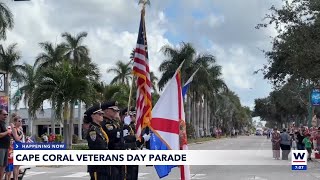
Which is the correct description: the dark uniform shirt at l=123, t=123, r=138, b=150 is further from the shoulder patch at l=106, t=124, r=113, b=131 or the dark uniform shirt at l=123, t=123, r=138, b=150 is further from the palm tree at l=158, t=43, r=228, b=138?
the palm tree at l=158, t=43, r=228, b=138

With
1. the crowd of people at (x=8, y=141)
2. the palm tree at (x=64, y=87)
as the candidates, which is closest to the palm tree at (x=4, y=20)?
the palm tree at (x=64, y=87)

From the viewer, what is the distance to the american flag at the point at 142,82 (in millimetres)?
10469

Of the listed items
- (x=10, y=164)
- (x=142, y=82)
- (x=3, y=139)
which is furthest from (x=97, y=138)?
(x=10, y=164)

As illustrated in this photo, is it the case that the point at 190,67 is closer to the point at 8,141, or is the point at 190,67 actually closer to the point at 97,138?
the point at 8,141

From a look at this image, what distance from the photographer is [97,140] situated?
8492 millimetres

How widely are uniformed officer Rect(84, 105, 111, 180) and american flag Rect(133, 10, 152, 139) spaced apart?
1.72m

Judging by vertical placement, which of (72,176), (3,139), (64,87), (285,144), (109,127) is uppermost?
(64,87)

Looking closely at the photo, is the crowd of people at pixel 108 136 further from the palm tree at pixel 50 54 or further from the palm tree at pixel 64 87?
the palm tree at pixel 50 54

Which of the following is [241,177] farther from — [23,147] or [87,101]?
[87,101]

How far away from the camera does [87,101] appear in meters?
33.2

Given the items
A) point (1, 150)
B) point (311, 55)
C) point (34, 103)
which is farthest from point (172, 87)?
point (34, 103)

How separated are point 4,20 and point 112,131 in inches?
1350

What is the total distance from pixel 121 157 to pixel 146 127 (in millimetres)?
1194

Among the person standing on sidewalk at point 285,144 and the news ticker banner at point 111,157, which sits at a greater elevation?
the news ticker banner at point 111,157
